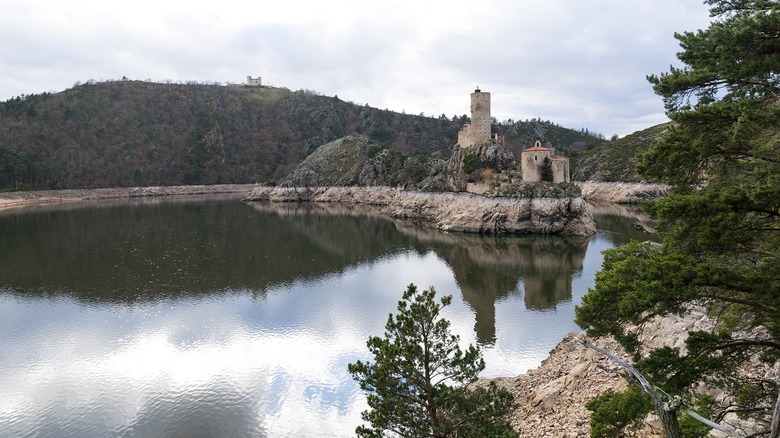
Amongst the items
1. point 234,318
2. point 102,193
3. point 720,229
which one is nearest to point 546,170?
point 234,318

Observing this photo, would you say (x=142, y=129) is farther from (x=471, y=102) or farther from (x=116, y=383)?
(x=116, y=383)

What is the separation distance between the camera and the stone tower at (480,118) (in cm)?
6588

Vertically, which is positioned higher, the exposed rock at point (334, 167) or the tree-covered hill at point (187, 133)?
the tree-covered hill at point (187, 133)

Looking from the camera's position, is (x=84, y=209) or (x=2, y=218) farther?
(x=84, y=209)

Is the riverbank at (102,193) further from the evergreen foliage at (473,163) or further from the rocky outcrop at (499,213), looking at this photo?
the evergreen foliage at (473,163)

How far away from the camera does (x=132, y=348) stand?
21.9 metres

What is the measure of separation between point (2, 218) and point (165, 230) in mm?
35621

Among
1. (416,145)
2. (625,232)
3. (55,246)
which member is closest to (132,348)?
(55,246)

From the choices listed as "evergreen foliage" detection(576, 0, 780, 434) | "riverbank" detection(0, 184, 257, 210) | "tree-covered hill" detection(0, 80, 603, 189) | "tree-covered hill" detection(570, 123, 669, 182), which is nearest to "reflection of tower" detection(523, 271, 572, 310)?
"evergreen foliage" detection(576, 0, 780, 434)

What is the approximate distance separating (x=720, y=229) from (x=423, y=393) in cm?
666

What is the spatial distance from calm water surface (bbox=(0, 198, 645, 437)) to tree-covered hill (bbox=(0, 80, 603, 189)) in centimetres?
6468

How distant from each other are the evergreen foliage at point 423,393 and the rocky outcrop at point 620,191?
249ft

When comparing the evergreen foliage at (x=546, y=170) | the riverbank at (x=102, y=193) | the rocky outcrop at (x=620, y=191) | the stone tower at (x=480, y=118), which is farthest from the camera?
the riverbank at (x=102, y=193)

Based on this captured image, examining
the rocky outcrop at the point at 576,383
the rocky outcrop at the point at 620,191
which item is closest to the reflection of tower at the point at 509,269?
the rocky outcrop at the point at 576,383
